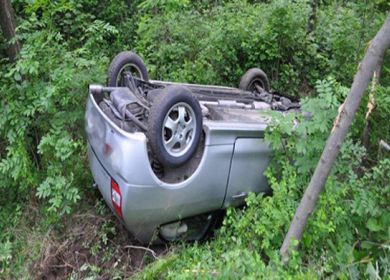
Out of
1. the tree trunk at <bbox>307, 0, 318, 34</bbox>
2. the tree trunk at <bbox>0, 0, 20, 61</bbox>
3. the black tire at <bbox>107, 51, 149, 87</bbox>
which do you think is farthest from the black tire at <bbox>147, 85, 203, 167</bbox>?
the tree trunk at <bbox>307, 0, 318, 34</bbox>

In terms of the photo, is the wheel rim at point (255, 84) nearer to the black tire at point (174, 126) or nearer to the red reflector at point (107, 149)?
the black tire at point (174, 126)

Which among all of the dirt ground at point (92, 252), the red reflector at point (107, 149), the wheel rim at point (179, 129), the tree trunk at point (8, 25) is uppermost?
the tree trunk at point (8, 25)

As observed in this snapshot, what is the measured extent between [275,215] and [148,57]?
3990 mm

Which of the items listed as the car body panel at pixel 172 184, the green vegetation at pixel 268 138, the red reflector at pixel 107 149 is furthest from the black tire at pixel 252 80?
the red reflector at pixel 107 149

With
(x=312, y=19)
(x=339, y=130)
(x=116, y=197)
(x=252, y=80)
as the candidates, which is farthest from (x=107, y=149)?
(x=312, y=19)

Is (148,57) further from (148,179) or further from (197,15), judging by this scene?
(148,179)

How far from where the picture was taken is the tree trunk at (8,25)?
5363 millimetres

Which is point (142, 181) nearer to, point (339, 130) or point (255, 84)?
point (339, 130)

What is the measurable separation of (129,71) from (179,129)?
1.49m

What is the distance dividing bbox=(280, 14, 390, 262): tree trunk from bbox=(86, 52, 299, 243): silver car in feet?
2.52

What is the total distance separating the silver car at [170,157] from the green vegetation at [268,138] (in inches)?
7.6

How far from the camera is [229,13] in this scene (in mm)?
7223

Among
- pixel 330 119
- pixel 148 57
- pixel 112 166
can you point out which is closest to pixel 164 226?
pixel 112 166

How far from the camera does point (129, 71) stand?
4.64m
